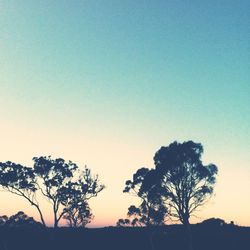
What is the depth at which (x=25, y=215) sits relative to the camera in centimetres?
7462

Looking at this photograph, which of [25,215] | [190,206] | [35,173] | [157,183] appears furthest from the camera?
[25,215]

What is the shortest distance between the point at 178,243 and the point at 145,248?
4.15 metres

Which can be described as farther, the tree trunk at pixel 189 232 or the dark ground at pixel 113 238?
→ the dark ground at pixel 113 238

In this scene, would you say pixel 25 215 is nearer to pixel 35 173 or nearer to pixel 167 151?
pixel 35 173

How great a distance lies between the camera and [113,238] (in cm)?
4378

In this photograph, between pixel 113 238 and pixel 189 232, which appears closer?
pixel 189 232

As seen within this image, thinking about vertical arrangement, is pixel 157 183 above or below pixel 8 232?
above

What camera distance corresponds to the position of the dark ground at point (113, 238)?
1651 inches

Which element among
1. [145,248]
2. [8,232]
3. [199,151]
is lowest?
[145,248]

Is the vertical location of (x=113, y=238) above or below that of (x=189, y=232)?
below

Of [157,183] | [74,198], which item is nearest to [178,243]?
[157,183]

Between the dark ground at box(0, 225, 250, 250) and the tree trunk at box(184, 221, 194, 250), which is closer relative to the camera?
the tree trunk at box(184, 221, 194, 250)

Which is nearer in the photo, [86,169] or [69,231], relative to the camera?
[69,231]

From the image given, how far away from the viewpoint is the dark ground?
41938 millimetres
